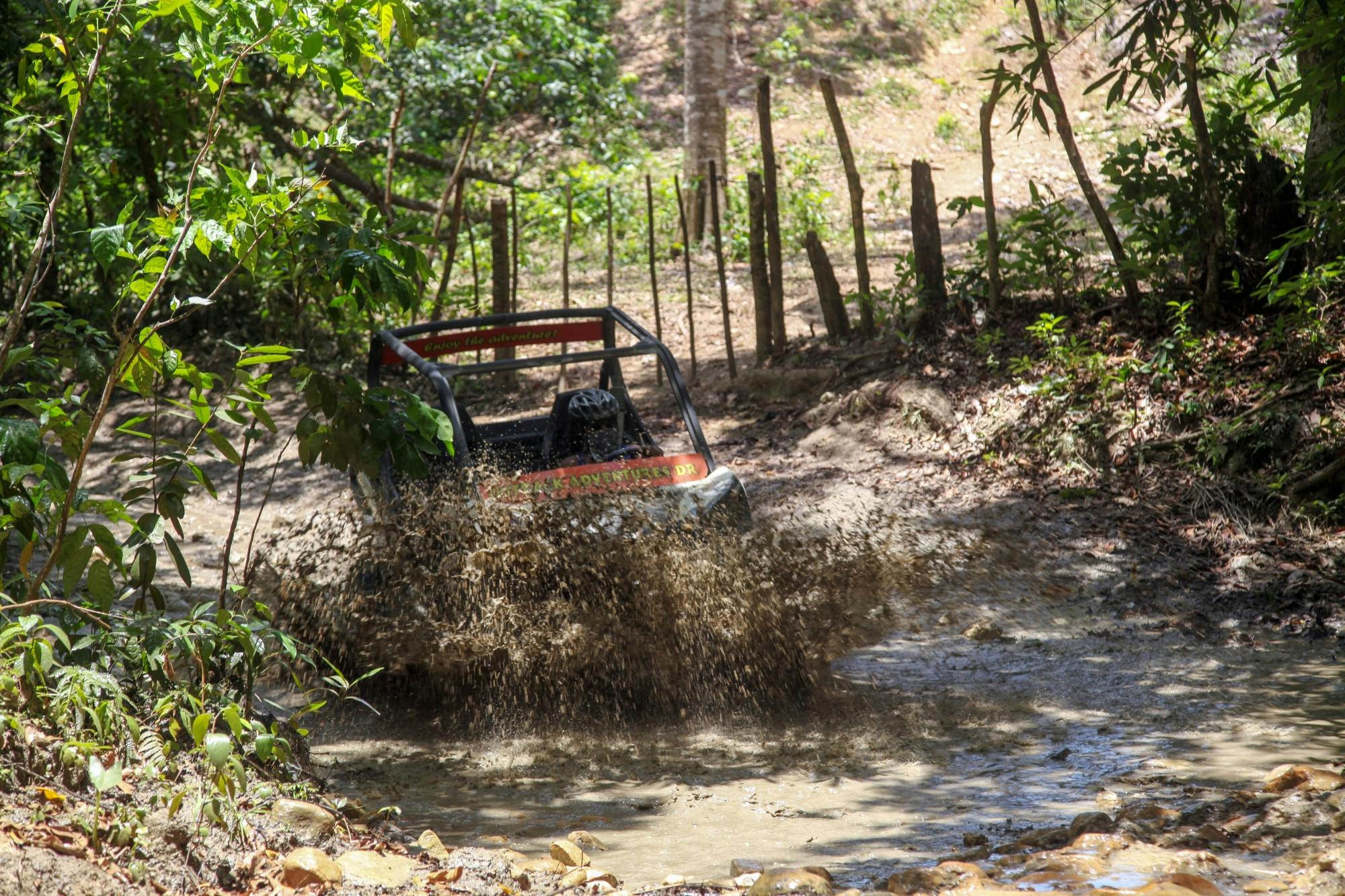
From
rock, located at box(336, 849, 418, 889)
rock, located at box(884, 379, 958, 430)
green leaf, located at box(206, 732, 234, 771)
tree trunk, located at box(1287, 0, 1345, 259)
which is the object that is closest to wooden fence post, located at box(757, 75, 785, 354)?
rock, located at box(884, 379, 958, 430)

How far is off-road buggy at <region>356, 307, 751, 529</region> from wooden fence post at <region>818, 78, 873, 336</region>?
3.09 meters

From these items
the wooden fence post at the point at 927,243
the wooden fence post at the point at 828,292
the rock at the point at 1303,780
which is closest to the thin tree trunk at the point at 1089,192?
the wooden fence post at the point at 927,243

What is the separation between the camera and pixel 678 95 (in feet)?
61.8

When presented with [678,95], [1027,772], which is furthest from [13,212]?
[678,95]

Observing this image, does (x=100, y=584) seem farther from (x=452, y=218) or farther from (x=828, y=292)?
(x=452, y=218)

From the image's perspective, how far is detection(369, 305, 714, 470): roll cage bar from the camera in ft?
17.2

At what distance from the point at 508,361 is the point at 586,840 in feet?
8.44

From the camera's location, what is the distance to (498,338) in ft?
21.8

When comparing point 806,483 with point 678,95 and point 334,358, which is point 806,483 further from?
point 678,95

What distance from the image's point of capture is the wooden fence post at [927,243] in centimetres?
900

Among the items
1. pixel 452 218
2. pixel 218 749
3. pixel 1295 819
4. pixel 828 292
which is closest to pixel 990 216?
pixel 828 292

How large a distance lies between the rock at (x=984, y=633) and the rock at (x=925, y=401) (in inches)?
110

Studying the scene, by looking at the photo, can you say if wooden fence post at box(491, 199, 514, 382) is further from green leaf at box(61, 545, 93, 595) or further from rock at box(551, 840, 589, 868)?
rock at box(551, 840, 589, 868)

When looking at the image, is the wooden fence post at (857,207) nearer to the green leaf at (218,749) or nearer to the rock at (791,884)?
the rock at (791,884)
